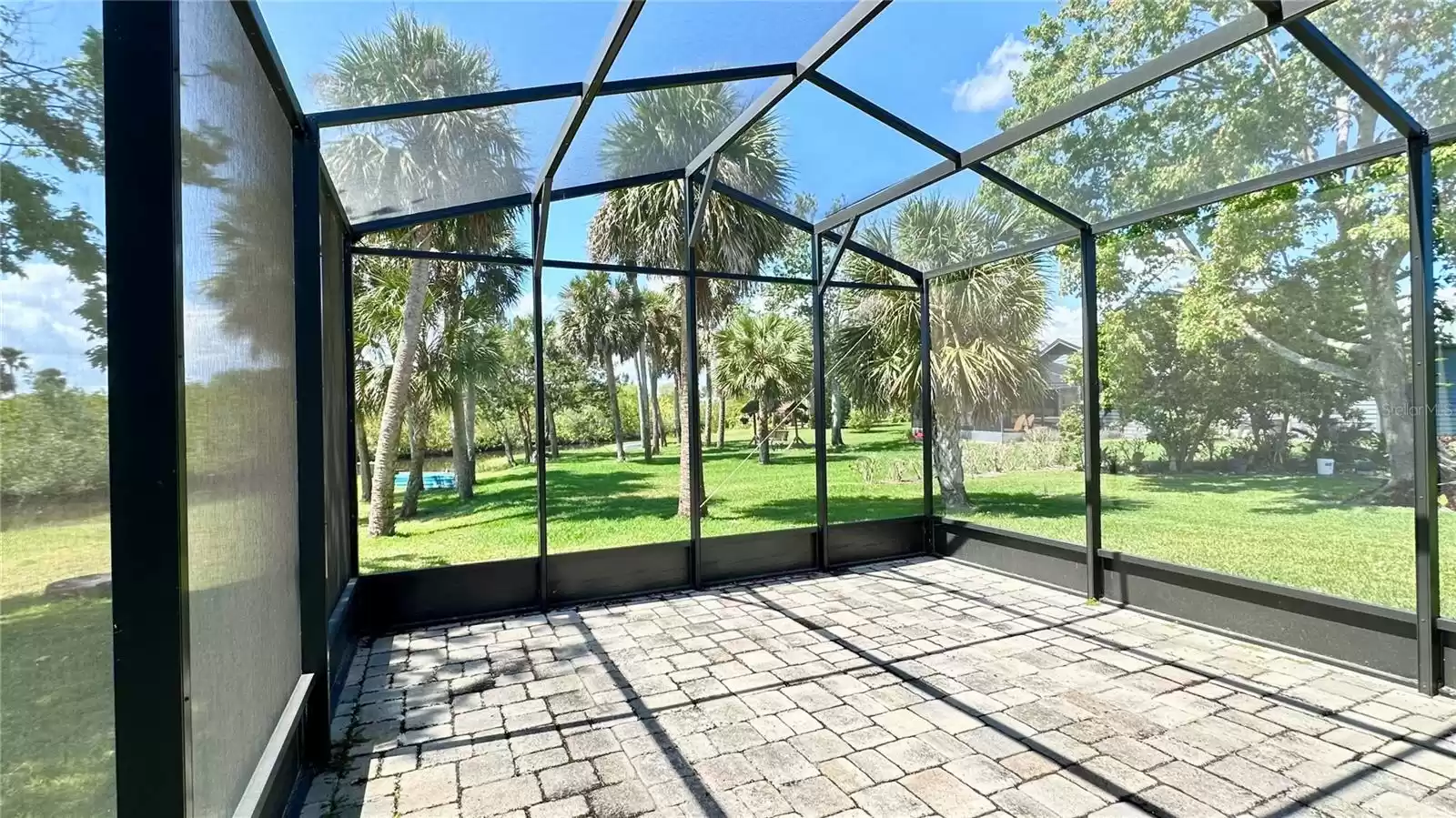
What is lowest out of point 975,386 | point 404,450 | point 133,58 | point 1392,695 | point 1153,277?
point 1392,695

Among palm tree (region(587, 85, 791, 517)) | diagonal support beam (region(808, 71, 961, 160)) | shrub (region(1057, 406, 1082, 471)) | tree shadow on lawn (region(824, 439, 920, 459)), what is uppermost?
palm tree (region(587, 85, 791, 517))

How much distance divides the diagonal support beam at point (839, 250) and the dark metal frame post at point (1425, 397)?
111 inches

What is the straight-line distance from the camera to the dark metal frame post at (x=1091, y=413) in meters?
4.11

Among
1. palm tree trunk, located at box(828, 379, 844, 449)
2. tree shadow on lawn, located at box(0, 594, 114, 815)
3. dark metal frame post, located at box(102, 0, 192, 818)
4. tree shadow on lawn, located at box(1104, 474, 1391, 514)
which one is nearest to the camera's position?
tree shadow on lawn, located at box(0, 594, 114, 815)

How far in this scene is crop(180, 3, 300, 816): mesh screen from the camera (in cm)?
132

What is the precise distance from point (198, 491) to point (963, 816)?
215 cm

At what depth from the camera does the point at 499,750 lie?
2.40 meters

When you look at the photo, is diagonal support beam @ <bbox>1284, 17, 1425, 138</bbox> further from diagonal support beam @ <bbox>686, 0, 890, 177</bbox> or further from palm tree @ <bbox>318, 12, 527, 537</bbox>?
palm tree @ <bbox>318, 12, 527, 537</bbox>

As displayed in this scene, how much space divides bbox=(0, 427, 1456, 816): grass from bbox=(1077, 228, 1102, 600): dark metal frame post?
0.83ft

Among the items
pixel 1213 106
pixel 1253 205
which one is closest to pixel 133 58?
pixel 1213 106

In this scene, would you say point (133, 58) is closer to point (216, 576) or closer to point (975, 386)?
point (216, 576)

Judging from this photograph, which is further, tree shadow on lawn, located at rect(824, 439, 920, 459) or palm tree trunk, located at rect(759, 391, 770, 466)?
palm tree trunk, located at rect(759, 391, 770, 466)

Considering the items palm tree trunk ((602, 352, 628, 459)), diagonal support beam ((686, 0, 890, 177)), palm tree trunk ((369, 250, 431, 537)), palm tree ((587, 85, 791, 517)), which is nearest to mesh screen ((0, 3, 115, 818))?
diagonal support beam ((686, 0, 890, 177))

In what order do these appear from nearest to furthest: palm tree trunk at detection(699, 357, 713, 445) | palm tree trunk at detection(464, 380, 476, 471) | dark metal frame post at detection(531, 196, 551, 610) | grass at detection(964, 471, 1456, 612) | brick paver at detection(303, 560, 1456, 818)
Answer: brick paver at detection(303, 560, 1456, 818)
grass at detection(964, 471, 1456, 612)
dark metal frame post at detection(531, 196, 551, 610)
palm tree trunk at detection(464, 380, 476, 471)
palm tree trunk at detection(699, 357, 713, 445)
